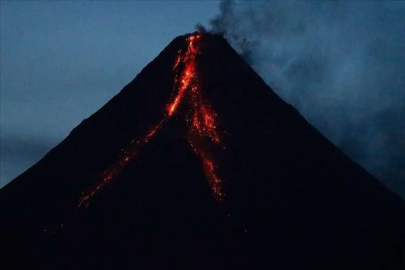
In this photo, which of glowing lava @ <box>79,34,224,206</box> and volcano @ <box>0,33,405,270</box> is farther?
glowing lava @ <box>79,34,224,206</box>

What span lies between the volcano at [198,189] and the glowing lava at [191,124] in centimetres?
4

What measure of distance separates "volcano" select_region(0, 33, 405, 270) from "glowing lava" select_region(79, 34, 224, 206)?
4cm

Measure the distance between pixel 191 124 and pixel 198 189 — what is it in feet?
9.38

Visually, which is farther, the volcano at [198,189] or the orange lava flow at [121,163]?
the orange lava flow at [121,163]

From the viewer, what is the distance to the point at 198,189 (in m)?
34.7

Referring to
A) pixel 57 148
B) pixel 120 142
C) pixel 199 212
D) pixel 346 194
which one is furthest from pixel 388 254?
pixel 57 148

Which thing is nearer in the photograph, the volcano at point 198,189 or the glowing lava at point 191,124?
the volcano at point 198,189

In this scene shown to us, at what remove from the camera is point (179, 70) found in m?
38.9

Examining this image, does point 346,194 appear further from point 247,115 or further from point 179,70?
point 179,70

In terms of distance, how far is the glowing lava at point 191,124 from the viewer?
117ft

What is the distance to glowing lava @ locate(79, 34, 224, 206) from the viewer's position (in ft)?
117

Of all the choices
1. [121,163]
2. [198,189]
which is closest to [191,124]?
[121,163]

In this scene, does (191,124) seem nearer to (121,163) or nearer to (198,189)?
(121,163)

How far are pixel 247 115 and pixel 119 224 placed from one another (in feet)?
19.4
